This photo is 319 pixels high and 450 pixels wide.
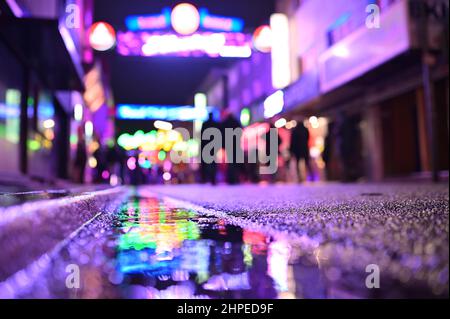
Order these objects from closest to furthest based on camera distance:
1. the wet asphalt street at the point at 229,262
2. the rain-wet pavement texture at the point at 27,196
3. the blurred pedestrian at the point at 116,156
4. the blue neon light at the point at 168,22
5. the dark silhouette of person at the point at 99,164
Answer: the wet asphalt street at the point at 229,262 → the rain-wet pavement texture at the point at 27,196 → the blue neon light at the point at 168,22 → the blurred pedestrian at the point at 116,156 → the dark silhouette of person at the point at 99,164

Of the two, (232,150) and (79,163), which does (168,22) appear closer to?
(232,150)

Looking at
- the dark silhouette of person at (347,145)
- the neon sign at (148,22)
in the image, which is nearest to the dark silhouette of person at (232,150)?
the dark silhouette of person at (347,145)

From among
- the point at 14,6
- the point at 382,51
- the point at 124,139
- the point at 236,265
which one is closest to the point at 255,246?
the point at 236,265

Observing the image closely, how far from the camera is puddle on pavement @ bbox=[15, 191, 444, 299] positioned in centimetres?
58

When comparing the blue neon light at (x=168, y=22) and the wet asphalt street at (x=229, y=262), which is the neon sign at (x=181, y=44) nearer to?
the blue neon light at (x=168, y=22)

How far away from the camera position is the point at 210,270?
Answer: 70 cm

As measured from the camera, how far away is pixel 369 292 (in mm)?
542

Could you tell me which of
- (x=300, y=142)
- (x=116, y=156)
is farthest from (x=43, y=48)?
(x=116, y=156)

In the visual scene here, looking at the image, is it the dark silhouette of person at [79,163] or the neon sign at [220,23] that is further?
the dark silhouette of person at [79,163]

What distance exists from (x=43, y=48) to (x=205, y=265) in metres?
7.51

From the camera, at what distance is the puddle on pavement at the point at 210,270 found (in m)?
0.58

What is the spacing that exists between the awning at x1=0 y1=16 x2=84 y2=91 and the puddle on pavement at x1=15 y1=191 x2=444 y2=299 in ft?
17.5

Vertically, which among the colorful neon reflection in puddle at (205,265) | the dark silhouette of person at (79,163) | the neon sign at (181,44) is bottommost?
the colorful neon reflection in puddle at (205,265)
